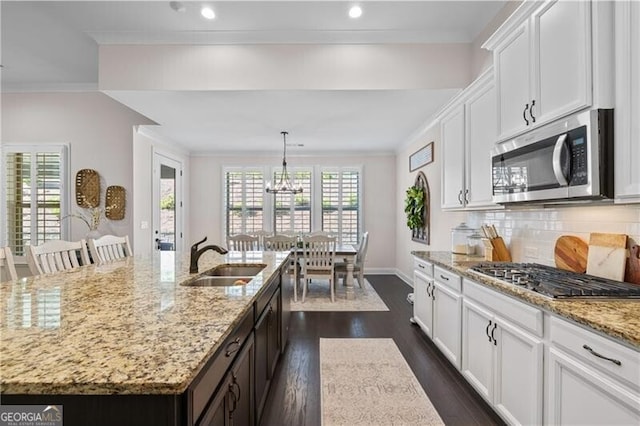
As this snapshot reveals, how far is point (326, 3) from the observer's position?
288 centimetres

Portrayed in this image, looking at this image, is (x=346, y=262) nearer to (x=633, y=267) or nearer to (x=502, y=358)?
(x=502, y=358)

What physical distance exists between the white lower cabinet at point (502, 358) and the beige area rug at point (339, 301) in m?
2.17

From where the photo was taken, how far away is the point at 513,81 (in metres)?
2.20

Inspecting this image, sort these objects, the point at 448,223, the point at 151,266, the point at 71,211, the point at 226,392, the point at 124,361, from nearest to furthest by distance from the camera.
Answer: the point at 124,361 < the point at 226,392 < the point at 151,266 < the point at 448,223 < the point at 71,211

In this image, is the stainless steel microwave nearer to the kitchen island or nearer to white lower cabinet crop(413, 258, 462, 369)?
white lower cabinet crop(413, 258, 462, 369)

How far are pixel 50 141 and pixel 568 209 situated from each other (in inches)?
253

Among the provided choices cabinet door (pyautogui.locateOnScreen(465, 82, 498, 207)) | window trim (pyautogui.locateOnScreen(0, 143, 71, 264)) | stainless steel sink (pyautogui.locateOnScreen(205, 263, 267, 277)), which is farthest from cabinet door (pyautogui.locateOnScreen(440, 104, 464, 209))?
window trim (pyautogui.locateOnScreen(0, 143, 71, 264))

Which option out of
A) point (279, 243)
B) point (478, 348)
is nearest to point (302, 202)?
point (279, 243)

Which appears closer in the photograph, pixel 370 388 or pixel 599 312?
pixel 599 312

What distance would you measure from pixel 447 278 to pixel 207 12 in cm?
329

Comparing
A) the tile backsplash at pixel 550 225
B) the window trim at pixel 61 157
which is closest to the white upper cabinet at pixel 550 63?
the tile backsplash at pixel 550 225

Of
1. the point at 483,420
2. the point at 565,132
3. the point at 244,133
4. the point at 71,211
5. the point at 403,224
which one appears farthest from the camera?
the point at 403,224

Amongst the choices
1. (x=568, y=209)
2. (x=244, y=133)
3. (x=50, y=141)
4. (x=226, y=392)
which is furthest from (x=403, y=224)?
(x=50, y=141)

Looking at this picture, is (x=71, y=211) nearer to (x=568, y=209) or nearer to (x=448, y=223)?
(x=448, y=223)
